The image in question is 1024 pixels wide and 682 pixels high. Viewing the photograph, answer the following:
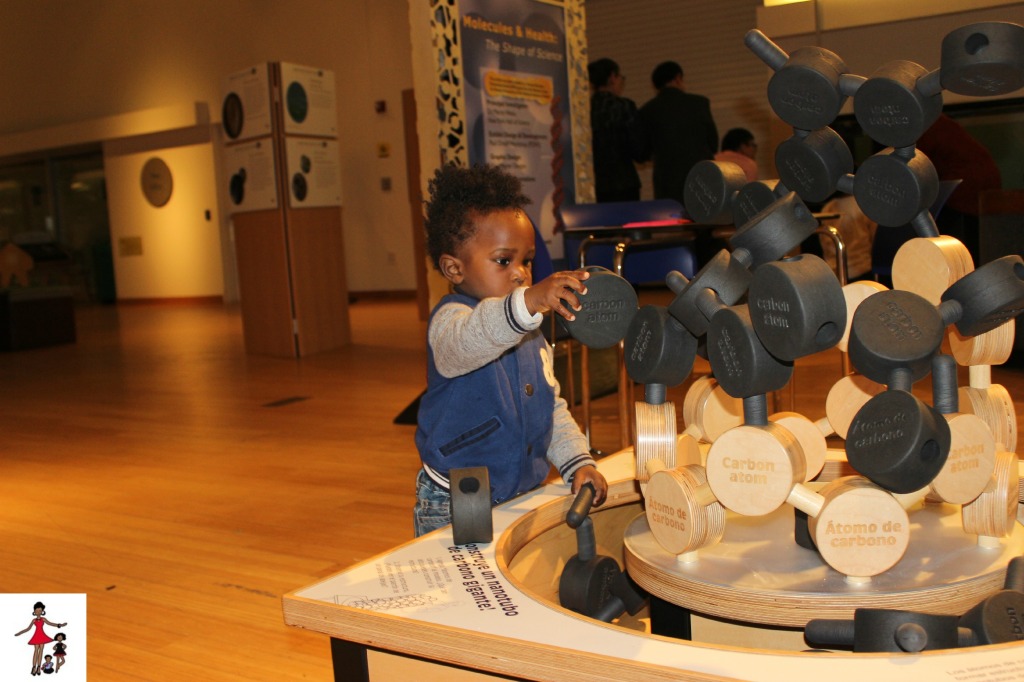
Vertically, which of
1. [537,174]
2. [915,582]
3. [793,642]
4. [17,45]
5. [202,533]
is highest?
[17,45]

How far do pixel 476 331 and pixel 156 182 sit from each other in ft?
40.9

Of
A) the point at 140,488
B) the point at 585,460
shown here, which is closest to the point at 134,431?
the point at 140,488

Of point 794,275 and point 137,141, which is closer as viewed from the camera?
point 794,275

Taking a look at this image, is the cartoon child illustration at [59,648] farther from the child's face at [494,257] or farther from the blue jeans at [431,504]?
the child's face at [494,257]

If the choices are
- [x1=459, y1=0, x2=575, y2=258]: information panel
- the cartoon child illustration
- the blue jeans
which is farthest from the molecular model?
[x1=459, y1=0, x2=575, y2=258]: information panel

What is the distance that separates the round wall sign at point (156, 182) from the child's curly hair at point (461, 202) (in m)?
11.8

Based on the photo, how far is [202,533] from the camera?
3.01 m

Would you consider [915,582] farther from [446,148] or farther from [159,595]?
[446,148]

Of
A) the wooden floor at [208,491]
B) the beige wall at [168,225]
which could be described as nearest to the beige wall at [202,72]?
the beige wall at [168,225]

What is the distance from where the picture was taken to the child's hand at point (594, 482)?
57.1 inches

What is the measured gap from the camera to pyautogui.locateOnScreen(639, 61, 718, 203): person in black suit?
5.92m

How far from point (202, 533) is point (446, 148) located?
1.93 meters

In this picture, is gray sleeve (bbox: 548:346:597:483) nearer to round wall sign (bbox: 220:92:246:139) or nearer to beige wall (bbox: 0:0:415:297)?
round wall sign (bbox: 220:92:246:139)

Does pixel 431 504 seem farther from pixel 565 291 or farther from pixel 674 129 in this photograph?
pixel 674 129
